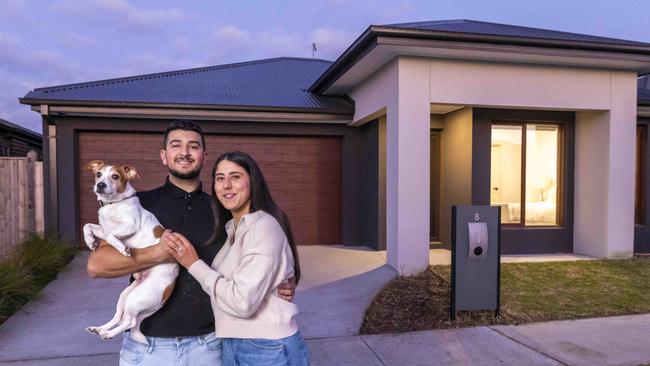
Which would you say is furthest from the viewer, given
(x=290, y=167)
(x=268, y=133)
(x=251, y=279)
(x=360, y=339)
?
(x=290, y=167)

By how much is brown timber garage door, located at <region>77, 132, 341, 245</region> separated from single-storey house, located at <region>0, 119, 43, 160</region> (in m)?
6.19

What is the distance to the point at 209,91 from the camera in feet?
33.1

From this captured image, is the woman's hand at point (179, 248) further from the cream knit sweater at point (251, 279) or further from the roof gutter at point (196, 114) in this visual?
the roof gutter at point (196, 114)

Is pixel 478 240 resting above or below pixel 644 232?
above

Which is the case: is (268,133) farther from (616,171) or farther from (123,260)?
(123,260)

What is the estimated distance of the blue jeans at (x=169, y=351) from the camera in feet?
6.72

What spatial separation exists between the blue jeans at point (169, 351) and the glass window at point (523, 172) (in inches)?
308

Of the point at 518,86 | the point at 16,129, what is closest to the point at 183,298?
the point at 518,86

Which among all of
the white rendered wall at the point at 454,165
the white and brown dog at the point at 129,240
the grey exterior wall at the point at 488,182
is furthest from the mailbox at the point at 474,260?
the white and brown dog at the point at 129,240

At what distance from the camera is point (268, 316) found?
1921mm

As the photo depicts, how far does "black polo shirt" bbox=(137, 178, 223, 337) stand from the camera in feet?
6.73

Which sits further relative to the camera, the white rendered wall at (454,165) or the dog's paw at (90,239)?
the white rendered wall at (454,165)

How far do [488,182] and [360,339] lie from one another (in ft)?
16.3

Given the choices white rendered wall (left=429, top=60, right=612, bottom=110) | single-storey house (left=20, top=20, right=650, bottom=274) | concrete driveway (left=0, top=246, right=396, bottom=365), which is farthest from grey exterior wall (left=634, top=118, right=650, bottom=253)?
concrete driveway (left=0, top=246, right=396, bottom=365)
